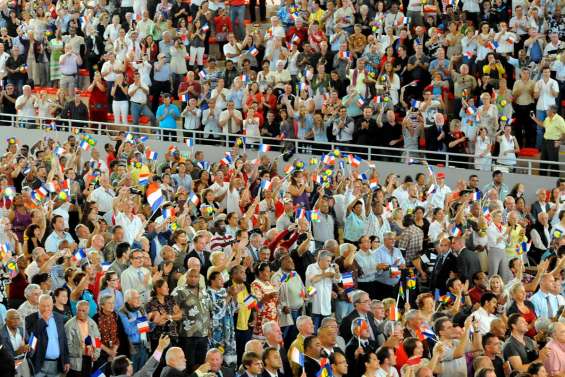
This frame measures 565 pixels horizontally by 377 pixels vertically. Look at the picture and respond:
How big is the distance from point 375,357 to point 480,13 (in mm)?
13758

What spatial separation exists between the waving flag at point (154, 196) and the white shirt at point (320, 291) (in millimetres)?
3477

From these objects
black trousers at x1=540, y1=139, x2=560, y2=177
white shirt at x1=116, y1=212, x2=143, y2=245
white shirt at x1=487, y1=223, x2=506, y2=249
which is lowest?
white shirt at x1=487, y1=223, x2=506, y2=249

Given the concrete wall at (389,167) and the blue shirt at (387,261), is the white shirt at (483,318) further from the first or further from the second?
the concrete wall at (389,167)

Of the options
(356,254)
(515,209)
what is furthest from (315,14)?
(356,254)

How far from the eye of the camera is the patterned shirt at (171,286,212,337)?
45.1ft

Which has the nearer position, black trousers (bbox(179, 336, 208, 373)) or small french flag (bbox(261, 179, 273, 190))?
black trousers (bbox(179, 336, 208, 373))

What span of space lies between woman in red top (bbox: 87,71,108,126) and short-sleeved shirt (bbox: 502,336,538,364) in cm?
1409

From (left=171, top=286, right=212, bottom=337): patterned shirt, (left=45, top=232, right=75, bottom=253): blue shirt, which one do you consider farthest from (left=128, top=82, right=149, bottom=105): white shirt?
(left=171, top=286, right=212, bottom=337): patterned shirt

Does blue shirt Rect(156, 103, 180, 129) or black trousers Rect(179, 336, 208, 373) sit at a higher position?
blue shirt Rect(156, 103, 180, 129)

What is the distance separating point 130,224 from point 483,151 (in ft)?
22.0

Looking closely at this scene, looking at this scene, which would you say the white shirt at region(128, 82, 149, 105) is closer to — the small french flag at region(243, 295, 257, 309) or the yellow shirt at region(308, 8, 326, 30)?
the yellow shirt at region(308, 8, 326, 30)

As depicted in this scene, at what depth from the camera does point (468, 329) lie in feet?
42.7

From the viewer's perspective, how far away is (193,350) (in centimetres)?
1380

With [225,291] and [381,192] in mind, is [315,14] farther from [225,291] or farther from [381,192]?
[225,291]
